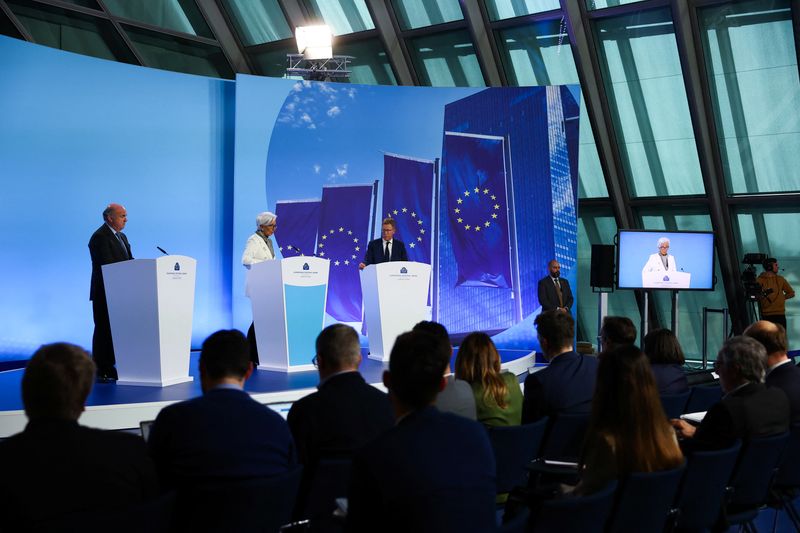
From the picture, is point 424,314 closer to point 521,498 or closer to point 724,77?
point 521,498

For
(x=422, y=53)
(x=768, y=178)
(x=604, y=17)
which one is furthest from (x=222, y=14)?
(x=768, y=178)

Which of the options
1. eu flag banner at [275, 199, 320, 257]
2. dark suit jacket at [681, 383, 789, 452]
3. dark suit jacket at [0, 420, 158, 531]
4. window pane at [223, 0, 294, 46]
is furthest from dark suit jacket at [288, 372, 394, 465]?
window pane at [223, 0, 294, 46]

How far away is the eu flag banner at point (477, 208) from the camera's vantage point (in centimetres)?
1056

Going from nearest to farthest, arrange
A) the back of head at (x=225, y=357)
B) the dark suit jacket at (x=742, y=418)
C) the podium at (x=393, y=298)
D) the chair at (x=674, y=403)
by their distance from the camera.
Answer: the back of head at (x=225, y=357)
the dark suit jacket at (x=742, y=418)
the chair at (x=674, y=403)
the podium at (x=393, y=298)

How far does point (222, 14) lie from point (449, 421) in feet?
35.1

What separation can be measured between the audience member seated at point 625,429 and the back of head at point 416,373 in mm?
743

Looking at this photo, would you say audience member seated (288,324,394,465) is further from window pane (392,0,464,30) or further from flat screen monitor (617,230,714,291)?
window pane (392,0,464,30)

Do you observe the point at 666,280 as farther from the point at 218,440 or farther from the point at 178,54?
the point at 218,440

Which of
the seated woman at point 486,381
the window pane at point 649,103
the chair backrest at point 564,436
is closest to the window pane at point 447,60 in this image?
the window pane at point 649,103

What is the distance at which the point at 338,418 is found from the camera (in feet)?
9.36

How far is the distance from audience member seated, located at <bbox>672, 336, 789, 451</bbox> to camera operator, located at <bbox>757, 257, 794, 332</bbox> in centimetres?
693

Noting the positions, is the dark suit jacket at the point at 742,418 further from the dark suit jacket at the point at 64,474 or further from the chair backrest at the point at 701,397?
the dark suit jacket at the point at 64,474

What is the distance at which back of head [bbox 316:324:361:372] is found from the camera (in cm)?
300

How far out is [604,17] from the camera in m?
9.98
